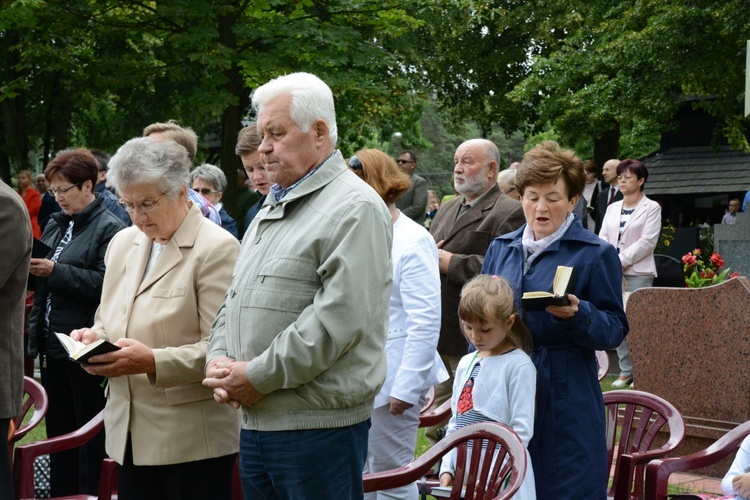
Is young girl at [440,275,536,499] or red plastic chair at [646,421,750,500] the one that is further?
red plastic chair at [646,421,750,500]

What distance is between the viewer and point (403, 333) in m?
4.68

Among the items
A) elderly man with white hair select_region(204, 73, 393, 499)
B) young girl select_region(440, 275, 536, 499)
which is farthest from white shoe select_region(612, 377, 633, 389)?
elderly man with white hair select_region(204, 73, 393, 499)

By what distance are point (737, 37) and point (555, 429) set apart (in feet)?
44.3

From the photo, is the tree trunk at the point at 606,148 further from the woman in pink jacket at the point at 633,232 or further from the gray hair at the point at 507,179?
the gray hair at the point at 507,179

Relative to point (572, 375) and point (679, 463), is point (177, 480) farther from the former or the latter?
point (679, 463)

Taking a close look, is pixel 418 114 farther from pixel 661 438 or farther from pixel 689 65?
pixel 661 438

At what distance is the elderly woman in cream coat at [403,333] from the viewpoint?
4.55 metres

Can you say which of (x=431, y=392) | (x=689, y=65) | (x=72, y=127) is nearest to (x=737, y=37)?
(x=689, y=65)

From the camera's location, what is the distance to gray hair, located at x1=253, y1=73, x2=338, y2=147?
3195 millimetres

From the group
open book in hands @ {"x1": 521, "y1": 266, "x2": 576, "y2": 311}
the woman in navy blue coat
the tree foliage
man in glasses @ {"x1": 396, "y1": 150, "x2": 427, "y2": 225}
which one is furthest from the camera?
the tree foliage

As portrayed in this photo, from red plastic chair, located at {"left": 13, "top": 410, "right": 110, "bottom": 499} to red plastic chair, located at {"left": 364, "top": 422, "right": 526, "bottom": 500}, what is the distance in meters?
1.41

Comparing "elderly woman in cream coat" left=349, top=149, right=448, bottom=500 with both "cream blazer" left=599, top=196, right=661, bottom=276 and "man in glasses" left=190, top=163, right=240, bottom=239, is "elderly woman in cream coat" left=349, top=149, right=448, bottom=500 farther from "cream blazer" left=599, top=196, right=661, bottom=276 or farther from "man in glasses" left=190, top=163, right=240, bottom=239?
"cream blazer" left=599, top=196, right=661, bottom=276

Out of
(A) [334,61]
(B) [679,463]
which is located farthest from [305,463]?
(A) [334,61]

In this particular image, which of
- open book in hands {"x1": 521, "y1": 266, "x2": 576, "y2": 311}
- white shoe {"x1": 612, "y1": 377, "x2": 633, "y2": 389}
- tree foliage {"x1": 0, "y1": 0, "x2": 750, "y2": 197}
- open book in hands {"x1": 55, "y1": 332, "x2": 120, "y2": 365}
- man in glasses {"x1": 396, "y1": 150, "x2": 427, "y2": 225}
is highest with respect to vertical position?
tree foliage {"x1": 0, "y1": 0, "x2": 750, "y2": 197}
